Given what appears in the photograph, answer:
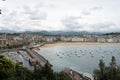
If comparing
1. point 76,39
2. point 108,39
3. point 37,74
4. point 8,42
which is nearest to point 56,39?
point 76,39

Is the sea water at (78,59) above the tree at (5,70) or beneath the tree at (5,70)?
beneath

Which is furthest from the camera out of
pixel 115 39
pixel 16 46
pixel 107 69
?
pixel 115 39

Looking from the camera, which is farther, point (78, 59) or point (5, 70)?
point (78, 59)

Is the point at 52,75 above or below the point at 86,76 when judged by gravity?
above

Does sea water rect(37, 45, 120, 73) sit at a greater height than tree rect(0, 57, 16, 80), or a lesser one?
lesser

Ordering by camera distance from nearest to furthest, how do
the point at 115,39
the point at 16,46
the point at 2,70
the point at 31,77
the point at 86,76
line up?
1. the point at 31,77
2. the point at 2,70
3. the point at 86,76
4. the point at 16,46
5. the point at 115,39

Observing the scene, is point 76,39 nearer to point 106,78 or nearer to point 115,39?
point 115,39

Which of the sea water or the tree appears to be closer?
the tree

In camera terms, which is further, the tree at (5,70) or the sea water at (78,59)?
the sea water at (78,59)

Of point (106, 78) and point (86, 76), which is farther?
point (86, 76)

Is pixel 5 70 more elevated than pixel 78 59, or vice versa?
pixel 5 70
